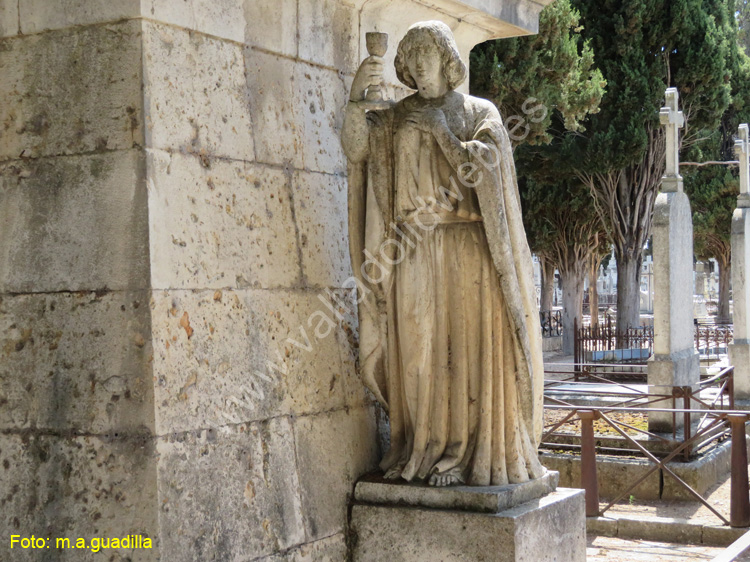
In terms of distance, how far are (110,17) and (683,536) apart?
258 inches

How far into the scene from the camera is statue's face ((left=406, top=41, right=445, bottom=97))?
4.39m

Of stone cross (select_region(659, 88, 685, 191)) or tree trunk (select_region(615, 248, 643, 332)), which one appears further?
tree trunk (select_region(615, 248, 643, 332))

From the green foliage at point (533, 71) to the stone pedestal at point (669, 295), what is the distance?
11.0 ft

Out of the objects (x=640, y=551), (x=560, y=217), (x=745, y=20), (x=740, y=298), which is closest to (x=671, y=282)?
(x=740, y=298)

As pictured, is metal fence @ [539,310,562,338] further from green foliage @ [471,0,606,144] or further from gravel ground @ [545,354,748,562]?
gravel ground @ [545,354,748,562]

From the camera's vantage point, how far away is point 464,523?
4.21m

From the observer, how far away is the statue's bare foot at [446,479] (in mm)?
4352

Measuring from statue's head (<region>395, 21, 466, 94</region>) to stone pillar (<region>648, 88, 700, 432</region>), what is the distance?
7767 mm

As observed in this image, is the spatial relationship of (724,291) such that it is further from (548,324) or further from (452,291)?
(452,291)

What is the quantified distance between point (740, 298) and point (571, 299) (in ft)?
38.8

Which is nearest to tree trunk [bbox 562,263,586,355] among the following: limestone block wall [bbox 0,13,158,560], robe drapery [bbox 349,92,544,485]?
robe drapery [bbox 349,92,544,485]

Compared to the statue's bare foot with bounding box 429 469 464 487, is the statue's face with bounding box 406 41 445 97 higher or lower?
higher

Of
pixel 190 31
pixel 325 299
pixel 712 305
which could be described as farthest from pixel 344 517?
pixel 712 305

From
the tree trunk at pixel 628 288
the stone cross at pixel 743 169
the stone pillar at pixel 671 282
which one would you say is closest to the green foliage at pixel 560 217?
the tree trunk at pixel 628 288
